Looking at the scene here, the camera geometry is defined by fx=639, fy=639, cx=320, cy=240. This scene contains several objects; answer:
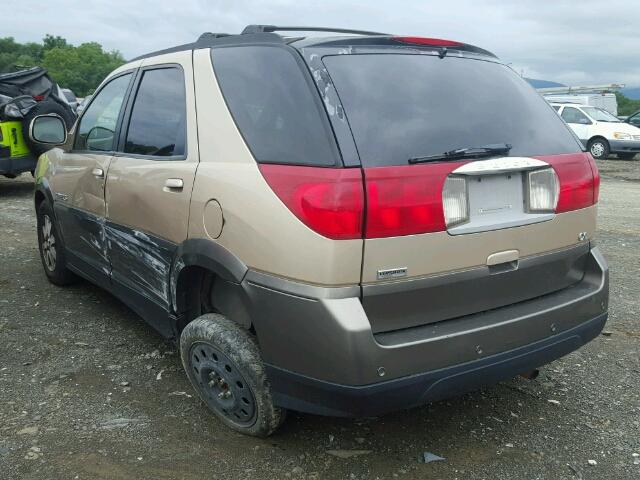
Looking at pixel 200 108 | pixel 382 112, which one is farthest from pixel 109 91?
pixel 382 112

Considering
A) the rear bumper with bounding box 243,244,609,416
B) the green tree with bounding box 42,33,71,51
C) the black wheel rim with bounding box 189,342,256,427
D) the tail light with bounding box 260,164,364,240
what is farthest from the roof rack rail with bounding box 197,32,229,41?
the green tree with bounding box 42,33,71,51

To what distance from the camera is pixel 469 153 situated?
2479mm

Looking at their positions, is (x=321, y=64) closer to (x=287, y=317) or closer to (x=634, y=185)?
(x=287, y=317)

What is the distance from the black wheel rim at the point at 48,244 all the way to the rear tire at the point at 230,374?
7.91ft

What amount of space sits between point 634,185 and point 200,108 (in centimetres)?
1222

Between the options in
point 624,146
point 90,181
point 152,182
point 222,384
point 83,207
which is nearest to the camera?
point 222,384

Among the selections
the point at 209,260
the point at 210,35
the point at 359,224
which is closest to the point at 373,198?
the point at 359,224

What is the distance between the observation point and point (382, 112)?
2.44m

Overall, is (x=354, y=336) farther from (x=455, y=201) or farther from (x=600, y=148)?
(x=600, y=148)

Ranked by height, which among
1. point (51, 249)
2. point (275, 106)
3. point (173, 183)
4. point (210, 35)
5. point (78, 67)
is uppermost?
point (78, 67)

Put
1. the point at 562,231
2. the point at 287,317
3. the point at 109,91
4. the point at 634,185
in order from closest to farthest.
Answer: the point at 287,317, the point at 562,231, the point at 109,91, the point at 634,185

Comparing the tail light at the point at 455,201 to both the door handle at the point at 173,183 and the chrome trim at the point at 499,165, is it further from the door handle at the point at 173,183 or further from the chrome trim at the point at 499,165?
the door handle at the point at 173,183

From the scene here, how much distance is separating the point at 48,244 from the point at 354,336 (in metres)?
3.64

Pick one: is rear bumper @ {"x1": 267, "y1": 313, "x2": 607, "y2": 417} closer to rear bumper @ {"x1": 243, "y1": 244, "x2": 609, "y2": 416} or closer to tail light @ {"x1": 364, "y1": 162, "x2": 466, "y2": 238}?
rear bumper @ {"x1": 243, "y1": 244, "x2": 609, "y2": 416}
